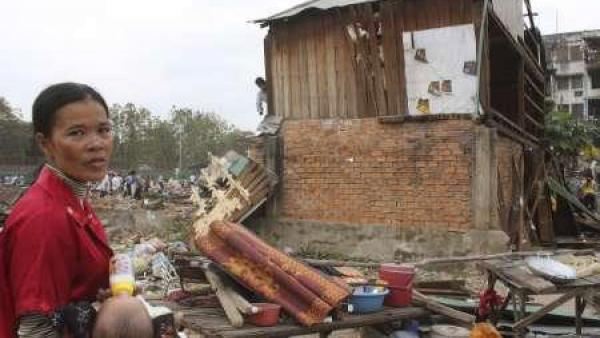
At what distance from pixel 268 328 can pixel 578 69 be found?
4846 cm

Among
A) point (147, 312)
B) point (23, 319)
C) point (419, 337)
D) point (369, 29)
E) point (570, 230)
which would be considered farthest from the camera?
point (570, 230)

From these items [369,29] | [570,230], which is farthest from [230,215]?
[570,230]

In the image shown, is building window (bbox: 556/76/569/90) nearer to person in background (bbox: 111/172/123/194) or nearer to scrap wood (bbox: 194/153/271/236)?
person in background (bbox: 111/172/123/194)

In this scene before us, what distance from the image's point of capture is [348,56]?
10836 millimetres

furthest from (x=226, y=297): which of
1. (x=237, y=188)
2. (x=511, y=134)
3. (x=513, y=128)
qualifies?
(x=513, y=128)

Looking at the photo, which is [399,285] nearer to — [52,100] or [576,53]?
[52,100]

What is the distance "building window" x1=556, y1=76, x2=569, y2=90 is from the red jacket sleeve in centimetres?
5167

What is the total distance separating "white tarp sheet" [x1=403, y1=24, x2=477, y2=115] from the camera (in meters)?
9.80

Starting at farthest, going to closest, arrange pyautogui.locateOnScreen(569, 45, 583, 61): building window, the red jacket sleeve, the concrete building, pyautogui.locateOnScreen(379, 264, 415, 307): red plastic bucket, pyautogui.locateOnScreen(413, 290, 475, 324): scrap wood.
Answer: pyautogui.locateOnScreen(569, 45, 583, 61): building window
the concrete building
pyautogui.locateOnScreen(413, 290, 475, 324): scrap wood
pyautogui.locateOnScreen(379, 264, 415, 307): red plastic bucket
the red jacket sleeve

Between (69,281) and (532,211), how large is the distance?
12.9 meters

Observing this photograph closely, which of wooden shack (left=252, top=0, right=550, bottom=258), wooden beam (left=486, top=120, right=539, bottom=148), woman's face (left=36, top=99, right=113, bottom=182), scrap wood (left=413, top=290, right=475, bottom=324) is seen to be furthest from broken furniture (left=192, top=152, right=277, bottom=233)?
woman's face (left=36, top=99, right=113, bottom=182)

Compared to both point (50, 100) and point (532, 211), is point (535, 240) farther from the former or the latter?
point (50, 100)

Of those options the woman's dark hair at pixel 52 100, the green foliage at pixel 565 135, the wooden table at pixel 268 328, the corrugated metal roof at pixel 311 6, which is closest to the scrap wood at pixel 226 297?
the wooden table at pixel 268 328

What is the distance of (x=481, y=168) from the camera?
31.6 ft
